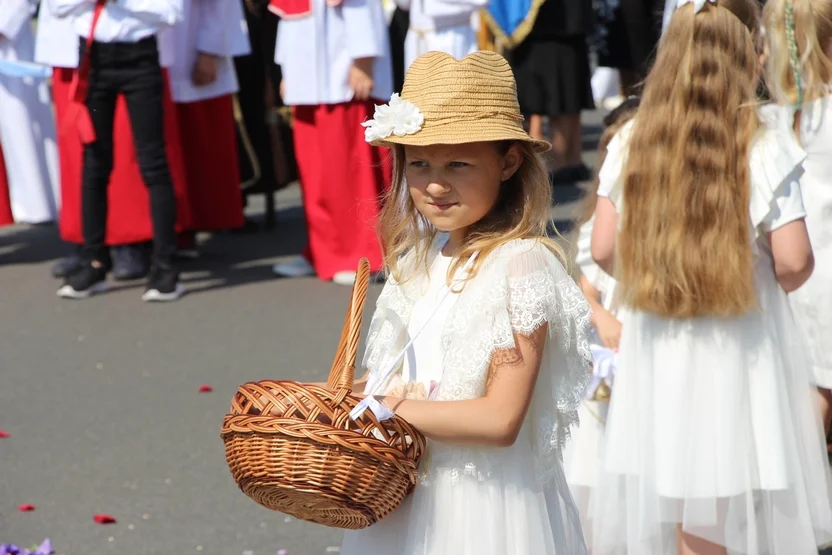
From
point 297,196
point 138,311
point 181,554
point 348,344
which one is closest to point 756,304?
point 348,344

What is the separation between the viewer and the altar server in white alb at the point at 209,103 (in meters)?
7.25

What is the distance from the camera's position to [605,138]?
156 inches

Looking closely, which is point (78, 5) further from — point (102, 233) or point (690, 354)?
point (690, 354)

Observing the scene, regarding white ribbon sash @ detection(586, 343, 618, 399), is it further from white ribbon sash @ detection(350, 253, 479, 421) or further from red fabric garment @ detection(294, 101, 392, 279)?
red fabric garment @ detection(294, 101, 392, 279)

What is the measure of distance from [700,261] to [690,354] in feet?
0.95

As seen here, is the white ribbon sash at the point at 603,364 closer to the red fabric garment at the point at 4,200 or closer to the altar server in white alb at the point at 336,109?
the altar server in white alb at the point at 336,109

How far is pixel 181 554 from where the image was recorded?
4.02m

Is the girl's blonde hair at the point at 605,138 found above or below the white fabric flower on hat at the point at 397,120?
below

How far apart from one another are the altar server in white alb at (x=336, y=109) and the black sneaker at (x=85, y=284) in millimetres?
1204

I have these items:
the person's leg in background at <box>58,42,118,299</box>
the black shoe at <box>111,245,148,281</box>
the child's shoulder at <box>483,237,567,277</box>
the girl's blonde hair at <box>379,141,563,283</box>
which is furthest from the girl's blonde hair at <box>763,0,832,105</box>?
the black shoe at <box>111,245,148,281</box>

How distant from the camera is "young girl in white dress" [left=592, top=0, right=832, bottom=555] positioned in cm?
322

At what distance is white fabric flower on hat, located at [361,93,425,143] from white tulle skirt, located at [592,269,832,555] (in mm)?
1283

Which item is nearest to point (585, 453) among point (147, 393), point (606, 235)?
point (606, 235)

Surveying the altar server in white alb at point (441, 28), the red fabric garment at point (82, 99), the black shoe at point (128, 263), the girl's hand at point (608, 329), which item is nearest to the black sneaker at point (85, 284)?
the black shoe at point (128, 263)
